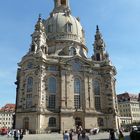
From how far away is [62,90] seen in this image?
194 ft

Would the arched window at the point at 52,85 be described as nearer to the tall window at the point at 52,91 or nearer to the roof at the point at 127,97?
the tall window at the point at 52,91

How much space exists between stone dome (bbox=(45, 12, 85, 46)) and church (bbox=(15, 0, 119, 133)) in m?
2.07

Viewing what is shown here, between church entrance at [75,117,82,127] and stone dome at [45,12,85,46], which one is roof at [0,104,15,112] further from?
church entrance at [75,117,82,127]

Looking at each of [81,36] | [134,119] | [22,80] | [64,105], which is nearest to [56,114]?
[64,105]

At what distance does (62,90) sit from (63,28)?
873 inches

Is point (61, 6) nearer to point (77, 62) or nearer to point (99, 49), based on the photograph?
point (99, 49)

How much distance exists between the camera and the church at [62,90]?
55.8 m

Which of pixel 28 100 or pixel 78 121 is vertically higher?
pixel 28 100

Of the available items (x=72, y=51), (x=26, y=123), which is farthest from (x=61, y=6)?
(x=26, y=123)

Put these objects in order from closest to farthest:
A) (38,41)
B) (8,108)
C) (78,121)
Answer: (78,121) < (38,41) < (8,108)

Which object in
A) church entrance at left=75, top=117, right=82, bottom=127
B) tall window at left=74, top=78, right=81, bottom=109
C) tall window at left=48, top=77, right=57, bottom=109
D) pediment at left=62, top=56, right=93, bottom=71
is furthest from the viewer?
pediment at left=62, top=56, right=93, bottom=71

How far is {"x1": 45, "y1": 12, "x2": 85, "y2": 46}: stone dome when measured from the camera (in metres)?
71.5

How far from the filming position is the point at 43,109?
55.8 meters

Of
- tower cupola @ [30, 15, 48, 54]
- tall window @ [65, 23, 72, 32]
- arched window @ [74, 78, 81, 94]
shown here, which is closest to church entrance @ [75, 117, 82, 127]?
arched window @ [74, 78, 81, 94]
